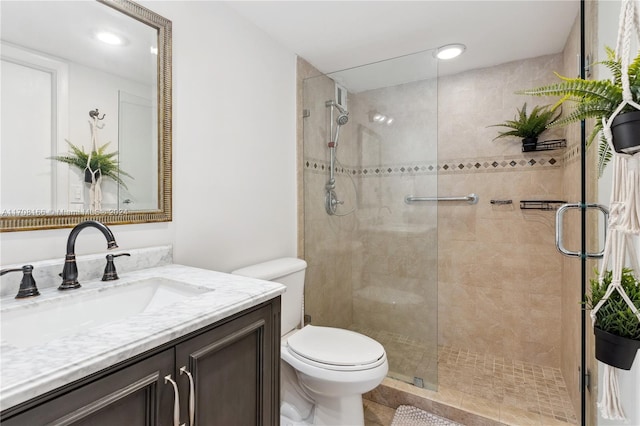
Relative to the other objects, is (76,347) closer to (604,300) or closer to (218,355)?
(218,355)

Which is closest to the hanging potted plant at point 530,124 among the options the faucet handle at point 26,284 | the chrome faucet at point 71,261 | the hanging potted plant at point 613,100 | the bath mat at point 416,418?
the hanging potted plant at point 613,100

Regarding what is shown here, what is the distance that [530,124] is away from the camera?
212cm

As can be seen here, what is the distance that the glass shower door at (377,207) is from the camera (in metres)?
2.04

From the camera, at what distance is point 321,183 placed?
2318 millimetres

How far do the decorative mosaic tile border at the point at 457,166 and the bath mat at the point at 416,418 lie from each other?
1422mm

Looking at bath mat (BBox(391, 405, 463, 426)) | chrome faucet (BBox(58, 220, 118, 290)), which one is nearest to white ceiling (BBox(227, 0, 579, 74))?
chrome faucet (BBox(58, 220, 118, 290))

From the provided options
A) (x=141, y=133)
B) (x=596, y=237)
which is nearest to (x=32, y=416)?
(x=141, y=133)

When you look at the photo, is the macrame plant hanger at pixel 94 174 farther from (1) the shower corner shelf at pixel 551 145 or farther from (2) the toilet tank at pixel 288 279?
(1) the shower corner shelf at pixel 551 145

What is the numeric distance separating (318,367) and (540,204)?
1.89 m

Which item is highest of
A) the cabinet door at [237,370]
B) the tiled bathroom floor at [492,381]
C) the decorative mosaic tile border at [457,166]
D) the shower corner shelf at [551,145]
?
the shower corner shelf at [551,145]

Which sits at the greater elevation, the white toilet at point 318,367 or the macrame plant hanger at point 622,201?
the macrame plant hanger at point 622,201

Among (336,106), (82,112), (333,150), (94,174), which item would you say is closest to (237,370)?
(94,174)

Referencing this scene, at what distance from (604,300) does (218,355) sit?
95 centimetres

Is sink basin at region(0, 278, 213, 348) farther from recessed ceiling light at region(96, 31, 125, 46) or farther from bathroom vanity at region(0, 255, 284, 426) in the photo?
recessed ceiling light at region(96, 31, 125, 46)
